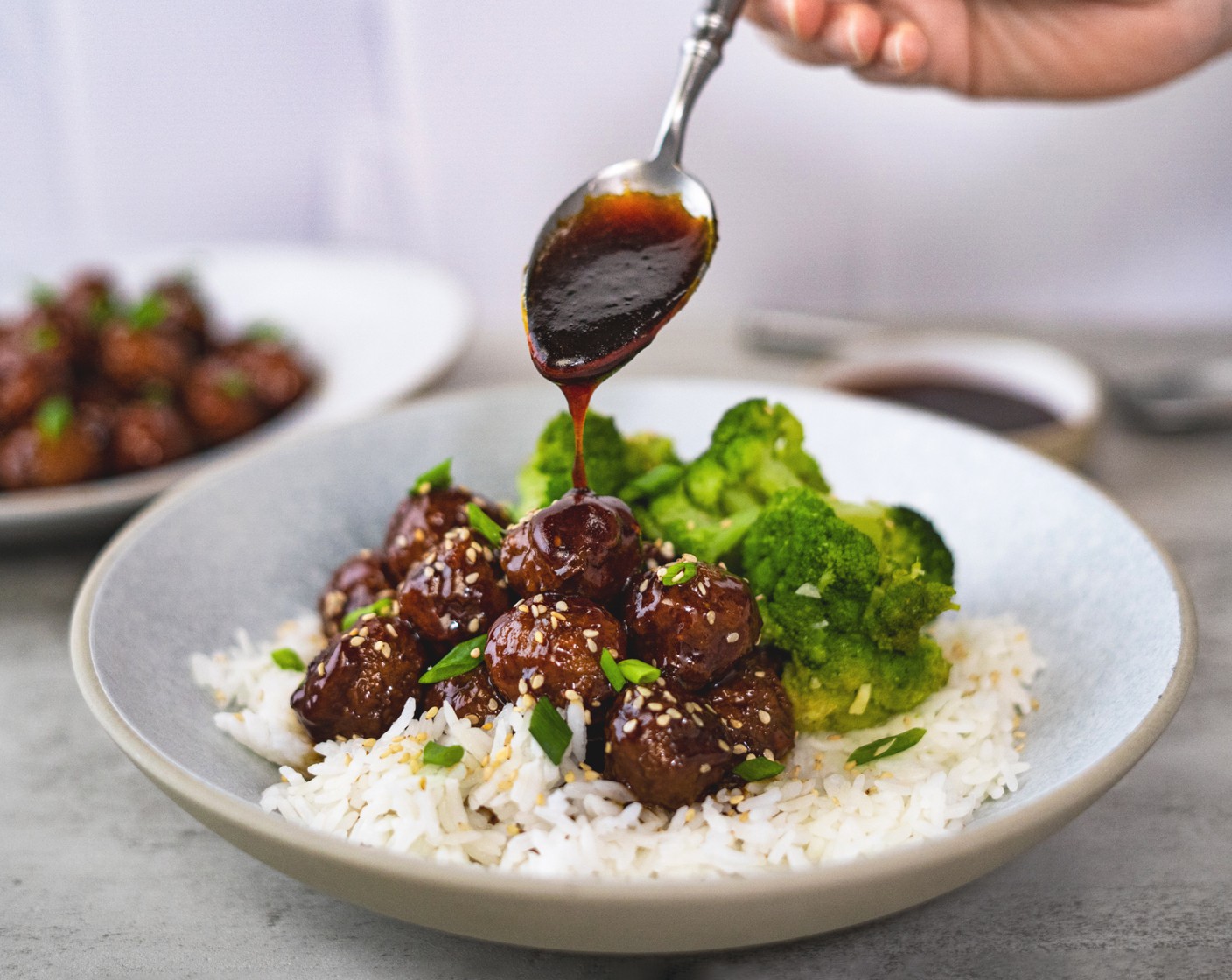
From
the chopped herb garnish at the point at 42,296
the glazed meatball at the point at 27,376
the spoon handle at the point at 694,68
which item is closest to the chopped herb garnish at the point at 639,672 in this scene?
the spoon handle at the point at 694,68

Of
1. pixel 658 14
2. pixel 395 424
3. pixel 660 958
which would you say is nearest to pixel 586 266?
pixel 395 424

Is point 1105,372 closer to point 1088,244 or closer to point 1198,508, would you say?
point 1198,508

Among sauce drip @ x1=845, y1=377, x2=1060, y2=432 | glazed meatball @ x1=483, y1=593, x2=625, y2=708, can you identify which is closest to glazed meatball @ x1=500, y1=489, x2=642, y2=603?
glazed meatball @ x1=483, y1=593, x2=625, y2=708

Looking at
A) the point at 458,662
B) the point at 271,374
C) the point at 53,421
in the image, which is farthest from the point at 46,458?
the point at 458,662

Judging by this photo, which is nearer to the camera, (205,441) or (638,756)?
(638,756)

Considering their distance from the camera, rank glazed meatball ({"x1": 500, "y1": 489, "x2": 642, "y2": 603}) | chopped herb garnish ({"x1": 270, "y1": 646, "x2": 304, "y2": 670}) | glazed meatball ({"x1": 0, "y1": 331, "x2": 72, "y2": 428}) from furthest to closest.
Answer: glazed meatball ({"x1": 0, "y1": 331, "x2": 72, "y2": 428}) < chopped herb garnish ({"x1": 270, "y1": 646, "x2": 304, "y2": 670}) < glazed meatball ({"x1": 500, "y1": 489, "x2": 642, "y2": 603})

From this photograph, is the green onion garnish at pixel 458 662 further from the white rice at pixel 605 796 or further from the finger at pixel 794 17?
the finger at pixel 794 17

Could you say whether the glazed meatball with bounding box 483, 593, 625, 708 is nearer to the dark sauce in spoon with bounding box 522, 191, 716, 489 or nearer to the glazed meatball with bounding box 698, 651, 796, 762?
the glazed meatball with bounding box 698, 651, 796, 762
